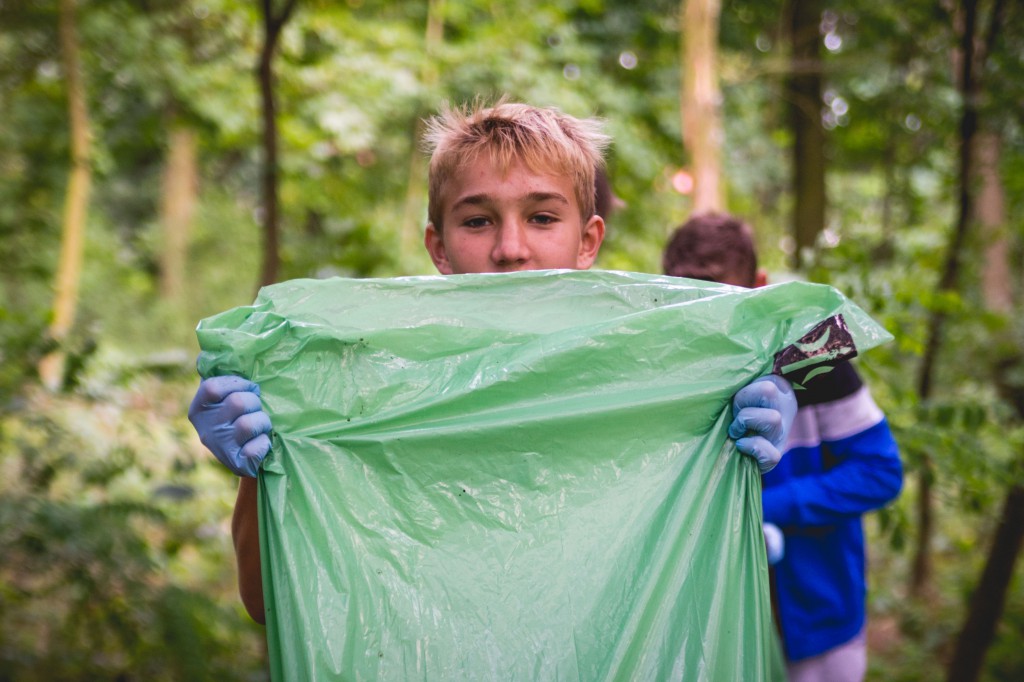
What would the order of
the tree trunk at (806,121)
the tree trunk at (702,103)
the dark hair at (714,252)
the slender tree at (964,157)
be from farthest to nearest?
the tree trunk at (702,103), the tree trunk at (806,121), the slender tree at (964,157), the dark hair at (714,252)

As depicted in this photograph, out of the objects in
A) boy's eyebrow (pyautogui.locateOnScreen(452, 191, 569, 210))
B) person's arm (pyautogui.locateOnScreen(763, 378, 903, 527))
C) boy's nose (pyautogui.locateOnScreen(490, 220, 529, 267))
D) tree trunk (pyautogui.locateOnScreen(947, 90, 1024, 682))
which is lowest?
tree trunk (pyautogui.locateOnScreen(947, 90, 1024, 682))

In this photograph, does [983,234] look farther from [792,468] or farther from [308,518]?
[308,518]

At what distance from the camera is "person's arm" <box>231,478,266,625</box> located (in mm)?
1463

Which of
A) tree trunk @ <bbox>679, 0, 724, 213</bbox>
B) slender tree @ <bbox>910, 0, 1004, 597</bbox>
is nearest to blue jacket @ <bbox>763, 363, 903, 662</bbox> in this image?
slender tree @ <bbox>910, 0, 1004, 597</bbox>

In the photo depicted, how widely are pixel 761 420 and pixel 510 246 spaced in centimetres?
58

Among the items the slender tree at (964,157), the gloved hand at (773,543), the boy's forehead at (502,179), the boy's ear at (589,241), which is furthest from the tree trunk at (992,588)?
the boy's forehead at (502,179)

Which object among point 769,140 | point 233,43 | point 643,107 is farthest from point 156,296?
point 769,140

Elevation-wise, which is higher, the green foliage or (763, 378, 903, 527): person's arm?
(763, 378, 903, 527): person's arm

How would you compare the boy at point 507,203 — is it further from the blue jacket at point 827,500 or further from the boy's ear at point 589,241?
the blue jacket at point 827,500

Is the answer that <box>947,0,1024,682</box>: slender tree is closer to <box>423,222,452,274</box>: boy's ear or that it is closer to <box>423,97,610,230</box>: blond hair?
<box>423,97,610,230</box>: blond hair

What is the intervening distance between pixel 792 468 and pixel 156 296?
37.5 feet

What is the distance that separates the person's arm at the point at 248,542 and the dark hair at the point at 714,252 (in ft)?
4.59

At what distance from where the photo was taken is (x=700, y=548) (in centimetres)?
135

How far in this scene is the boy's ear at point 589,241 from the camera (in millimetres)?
1802
